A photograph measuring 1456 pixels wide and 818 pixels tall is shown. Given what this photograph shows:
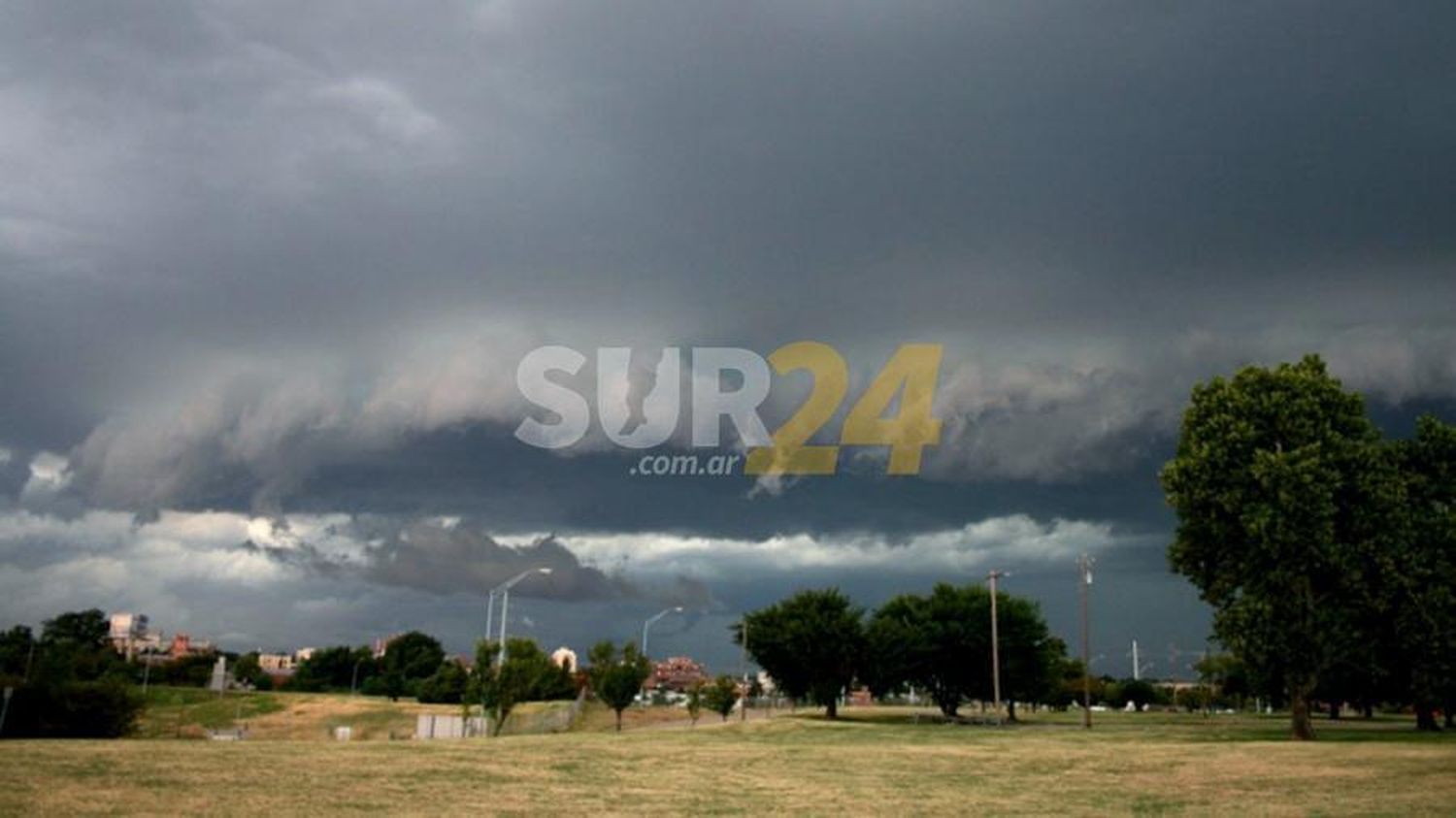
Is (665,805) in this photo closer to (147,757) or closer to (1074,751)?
(147,757)

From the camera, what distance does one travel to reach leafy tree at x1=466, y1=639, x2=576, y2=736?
60281 mm

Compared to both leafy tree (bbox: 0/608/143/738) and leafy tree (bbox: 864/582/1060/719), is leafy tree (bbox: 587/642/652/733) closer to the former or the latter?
leafy tree (bbox: 864/582/1060/719)

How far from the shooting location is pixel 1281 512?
46.5 m

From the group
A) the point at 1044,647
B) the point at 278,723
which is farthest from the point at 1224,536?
the point at 278,723

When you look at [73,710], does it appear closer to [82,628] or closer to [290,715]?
[290,715]

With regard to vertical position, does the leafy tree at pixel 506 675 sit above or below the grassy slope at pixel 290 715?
above

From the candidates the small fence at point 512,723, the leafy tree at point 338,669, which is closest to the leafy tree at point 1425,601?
the small fence at point 512,723

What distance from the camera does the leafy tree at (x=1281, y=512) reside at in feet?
153

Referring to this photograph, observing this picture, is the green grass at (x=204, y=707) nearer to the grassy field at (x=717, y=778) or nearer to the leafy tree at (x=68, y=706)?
the leafy tree at (x=68, y=706)

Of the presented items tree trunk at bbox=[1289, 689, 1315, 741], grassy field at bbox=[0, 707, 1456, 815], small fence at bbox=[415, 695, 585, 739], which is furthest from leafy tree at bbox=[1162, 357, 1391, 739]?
small fence at bbox=[415, 695, 585, 739]

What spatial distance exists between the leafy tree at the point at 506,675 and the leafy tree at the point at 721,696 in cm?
2280

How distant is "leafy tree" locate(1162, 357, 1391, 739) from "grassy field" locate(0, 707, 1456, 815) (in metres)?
6.22

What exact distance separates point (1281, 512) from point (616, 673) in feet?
138

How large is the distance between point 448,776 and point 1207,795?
17.4 metres
